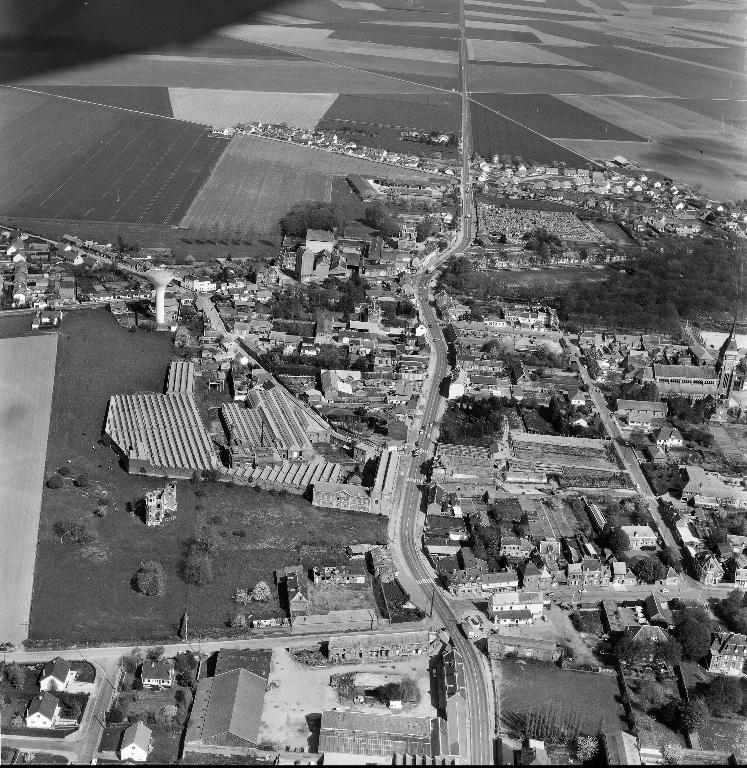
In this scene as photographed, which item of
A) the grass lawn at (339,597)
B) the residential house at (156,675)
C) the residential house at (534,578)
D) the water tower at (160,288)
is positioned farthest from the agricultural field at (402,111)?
the residential house at (156,675)

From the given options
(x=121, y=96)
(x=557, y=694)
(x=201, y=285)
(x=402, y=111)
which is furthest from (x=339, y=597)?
(x=402, y=111)

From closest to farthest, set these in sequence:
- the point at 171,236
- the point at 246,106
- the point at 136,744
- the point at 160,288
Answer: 1. the point at 136,744
2. the point at 160,288
3. the point at 171,236
4. the point at 246,106

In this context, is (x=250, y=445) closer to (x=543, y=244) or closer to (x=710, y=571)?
(x=710, y=571)

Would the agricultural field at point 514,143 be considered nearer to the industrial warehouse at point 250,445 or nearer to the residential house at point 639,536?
the industrial warehouse at point 250,445

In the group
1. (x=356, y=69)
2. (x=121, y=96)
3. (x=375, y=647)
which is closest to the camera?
(x=375, y=647)

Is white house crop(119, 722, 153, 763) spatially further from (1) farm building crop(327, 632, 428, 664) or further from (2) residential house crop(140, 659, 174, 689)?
(1) farm building crop(327, 632, 428, 664)

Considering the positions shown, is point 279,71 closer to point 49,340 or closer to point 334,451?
point 49,340

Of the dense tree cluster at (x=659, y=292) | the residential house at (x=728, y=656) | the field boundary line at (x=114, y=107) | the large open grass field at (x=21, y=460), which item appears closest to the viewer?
the residential house at (x=728, y=656)

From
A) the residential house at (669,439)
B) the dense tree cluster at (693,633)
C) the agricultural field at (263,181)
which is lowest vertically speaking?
the residential house at (669,439)
